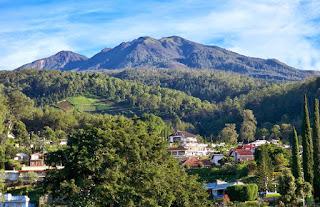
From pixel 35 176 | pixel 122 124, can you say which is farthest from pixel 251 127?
pixel 122 124

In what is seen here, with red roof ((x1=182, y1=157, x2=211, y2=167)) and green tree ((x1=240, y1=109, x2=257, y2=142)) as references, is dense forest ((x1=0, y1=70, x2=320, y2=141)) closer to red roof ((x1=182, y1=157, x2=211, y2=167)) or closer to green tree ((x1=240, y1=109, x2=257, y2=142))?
green tree ((x1=240, y1=109, x2=257, y2=142))

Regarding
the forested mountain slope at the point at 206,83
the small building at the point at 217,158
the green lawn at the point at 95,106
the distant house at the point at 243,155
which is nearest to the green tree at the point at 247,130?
the small building at the point at 217,158

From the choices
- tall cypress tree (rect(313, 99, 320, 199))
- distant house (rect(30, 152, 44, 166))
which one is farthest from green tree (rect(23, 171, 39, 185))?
tall cypress tree (rect(313, 99, 320, 199))

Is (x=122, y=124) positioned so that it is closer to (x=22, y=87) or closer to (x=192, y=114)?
(x=192, y=114)

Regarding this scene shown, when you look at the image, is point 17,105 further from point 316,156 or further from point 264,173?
point 316,156

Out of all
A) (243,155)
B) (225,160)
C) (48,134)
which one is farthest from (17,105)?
(243,155)

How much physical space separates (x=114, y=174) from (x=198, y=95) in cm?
13372

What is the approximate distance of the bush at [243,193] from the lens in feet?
110

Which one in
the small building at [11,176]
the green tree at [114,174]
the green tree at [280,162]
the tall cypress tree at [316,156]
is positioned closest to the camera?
the green tree at [114,174]

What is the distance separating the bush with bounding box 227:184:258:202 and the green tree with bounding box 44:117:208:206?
29.1 ft

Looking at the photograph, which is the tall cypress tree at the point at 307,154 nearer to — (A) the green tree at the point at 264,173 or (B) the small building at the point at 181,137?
(A) the green tree at the point at 264,173

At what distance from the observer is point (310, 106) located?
9006cm

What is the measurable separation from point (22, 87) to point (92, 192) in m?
120

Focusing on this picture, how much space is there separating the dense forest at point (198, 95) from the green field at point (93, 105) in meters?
2.38
